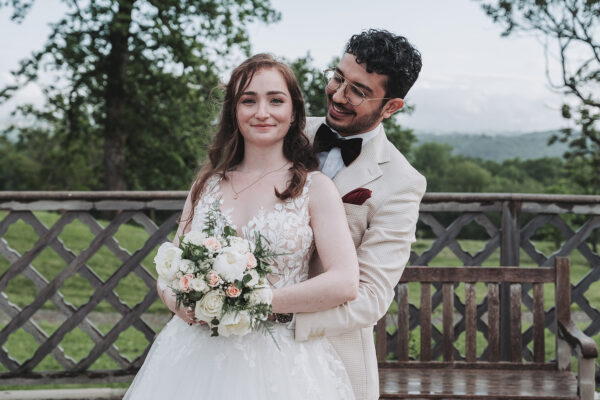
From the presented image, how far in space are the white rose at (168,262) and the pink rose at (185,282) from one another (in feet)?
0.15

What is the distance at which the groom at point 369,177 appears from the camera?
2379 mm

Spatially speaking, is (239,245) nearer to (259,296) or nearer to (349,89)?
(259,296)

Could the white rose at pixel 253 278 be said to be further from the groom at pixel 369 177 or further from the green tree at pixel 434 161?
the green tree at pixel 434 161

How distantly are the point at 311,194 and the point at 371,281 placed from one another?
40 centimetres

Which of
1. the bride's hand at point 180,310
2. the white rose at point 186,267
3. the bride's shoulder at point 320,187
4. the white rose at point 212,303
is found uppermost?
the bride's shoulder at point 320,187

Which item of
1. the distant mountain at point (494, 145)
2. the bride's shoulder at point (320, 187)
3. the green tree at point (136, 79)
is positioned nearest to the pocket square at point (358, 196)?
the bride's shoulder at point (320, 187)

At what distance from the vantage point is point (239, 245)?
1965 mm

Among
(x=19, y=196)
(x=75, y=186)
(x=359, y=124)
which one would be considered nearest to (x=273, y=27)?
(x=19, y=196)

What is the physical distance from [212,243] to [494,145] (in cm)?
3777

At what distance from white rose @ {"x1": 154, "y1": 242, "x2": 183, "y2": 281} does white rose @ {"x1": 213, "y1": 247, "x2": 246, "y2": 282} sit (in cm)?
14

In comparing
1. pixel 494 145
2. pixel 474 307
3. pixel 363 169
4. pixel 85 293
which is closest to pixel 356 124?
pixel 363 169

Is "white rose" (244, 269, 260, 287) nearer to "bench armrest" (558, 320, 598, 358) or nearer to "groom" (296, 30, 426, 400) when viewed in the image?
"groom" (296, 30, 426, 400)

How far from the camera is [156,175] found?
19125mm

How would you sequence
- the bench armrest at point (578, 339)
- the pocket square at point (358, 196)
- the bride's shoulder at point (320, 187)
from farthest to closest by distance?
1. the bench armrest at point (578, 339)
2. the pocket square at point (358, 196)
3. the bride's shoulder at point (320, 187)
